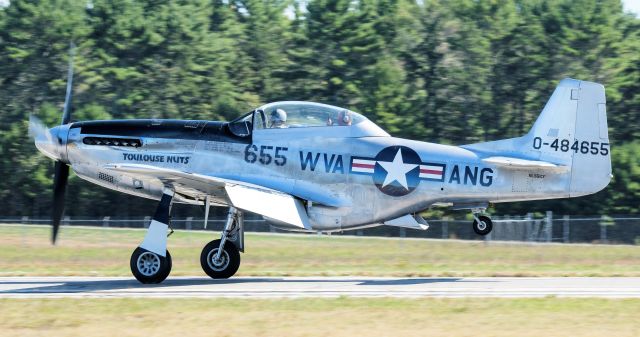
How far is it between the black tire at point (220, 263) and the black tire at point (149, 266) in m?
1.14

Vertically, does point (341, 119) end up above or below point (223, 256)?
above

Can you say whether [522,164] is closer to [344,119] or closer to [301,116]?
[344,119]

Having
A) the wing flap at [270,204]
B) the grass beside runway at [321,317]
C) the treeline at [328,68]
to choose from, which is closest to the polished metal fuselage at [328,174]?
the wing flap at [270,204]

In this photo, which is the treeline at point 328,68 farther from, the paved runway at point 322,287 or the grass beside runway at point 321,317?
the grass beside runway at point 321,317

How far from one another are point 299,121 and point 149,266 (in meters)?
3.83

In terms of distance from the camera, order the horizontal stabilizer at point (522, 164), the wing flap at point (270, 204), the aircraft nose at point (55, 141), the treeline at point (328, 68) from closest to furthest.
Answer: the wing flap at point (270, 204) → the horizontal stabilizer at point (522, 164) → the aircraft nose at point (55, 141) → the treeline at point (328, 68)

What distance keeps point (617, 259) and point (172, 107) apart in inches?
1536

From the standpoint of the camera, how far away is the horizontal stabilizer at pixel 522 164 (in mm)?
17828

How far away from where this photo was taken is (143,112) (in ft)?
194

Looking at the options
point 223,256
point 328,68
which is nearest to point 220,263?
point 223,256

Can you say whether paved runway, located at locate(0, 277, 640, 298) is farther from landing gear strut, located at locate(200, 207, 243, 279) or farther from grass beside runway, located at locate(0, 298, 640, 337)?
grass beside runway, located at locate(0, 298, 640, 337)

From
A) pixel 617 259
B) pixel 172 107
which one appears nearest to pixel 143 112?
pixel 172 107

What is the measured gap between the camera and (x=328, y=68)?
61531 millimetres

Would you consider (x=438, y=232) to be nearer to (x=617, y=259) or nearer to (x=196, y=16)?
(x=617, y=259)
